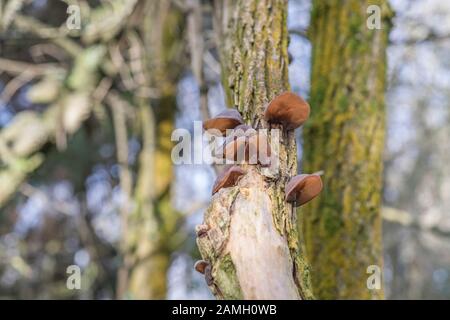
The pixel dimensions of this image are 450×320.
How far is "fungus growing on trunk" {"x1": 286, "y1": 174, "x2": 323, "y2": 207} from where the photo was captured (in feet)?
5.49

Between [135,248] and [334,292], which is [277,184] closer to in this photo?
[334,292]

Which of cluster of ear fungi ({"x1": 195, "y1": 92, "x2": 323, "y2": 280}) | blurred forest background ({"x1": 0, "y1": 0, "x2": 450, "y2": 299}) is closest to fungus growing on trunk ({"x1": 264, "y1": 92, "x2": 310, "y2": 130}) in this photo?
cluster of ear fungi ({"x1": 195, "y1": 92, "x2": 323, "y2": 280})

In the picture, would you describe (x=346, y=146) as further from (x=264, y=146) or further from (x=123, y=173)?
(x=123, y=173)

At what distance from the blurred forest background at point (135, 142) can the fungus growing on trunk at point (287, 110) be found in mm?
843

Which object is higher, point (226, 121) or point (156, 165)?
point (226, 121)

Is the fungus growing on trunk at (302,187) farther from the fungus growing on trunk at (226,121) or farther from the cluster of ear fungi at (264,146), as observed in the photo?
the fungus growing on trunk at (226,121)

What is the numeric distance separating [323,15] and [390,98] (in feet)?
13.2

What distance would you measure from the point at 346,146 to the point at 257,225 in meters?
1.51

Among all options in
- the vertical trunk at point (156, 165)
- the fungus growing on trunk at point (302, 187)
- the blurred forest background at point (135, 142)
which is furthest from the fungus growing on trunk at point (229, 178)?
the vertical trunk at point (156, 165)

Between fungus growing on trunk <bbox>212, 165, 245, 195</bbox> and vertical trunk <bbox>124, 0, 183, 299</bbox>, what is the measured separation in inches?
138

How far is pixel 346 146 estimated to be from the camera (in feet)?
9.83

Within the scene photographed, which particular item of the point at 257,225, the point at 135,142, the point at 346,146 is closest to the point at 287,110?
the point at 257,225

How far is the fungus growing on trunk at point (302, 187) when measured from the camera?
1.67 meters

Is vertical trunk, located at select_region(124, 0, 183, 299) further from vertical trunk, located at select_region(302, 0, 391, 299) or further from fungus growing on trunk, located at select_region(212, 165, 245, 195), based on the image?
fungus growing on trunk, located at select_region(212, 165, 245, 195)
